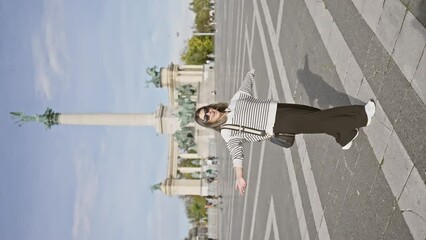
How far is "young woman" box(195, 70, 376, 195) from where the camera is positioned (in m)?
5.39

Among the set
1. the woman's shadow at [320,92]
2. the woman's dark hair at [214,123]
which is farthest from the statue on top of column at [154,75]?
the woman's dark hair at [214,123]

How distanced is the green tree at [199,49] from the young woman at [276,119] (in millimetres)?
56705

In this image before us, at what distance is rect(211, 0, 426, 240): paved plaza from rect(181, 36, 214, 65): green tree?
2077 inches

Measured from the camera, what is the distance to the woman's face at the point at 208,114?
18.4 ft

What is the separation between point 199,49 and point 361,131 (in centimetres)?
5940

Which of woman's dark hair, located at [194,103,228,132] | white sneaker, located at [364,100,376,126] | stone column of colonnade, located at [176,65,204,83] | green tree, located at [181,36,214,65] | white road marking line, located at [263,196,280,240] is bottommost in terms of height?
green tree, located at [181,36,214,65]

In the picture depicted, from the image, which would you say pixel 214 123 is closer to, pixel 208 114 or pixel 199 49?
pixel 208 114

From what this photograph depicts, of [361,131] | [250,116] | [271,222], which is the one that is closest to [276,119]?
[250,116]

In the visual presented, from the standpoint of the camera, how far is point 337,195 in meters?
6.07

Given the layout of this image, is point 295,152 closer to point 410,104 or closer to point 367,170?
point 367,170

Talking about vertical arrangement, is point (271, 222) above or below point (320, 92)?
below

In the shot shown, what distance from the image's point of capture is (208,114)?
5.62 m

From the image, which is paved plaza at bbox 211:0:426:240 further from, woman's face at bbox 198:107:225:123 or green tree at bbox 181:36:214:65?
green tree at bbox 181:36:214:65

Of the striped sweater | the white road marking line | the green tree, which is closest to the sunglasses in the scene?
the striped sweater
